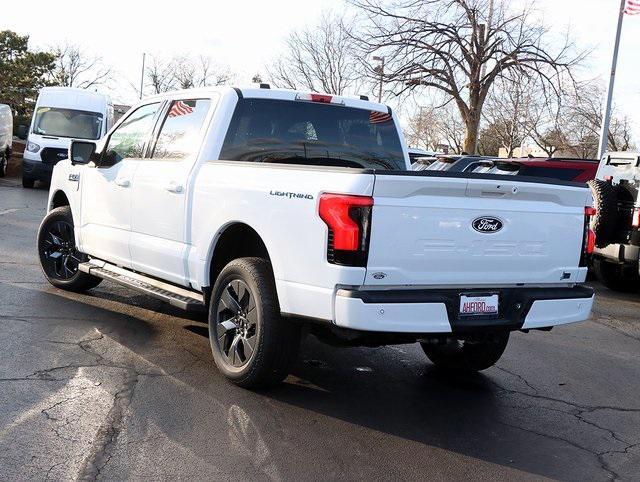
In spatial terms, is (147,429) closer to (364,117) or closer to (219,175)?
(219,175)

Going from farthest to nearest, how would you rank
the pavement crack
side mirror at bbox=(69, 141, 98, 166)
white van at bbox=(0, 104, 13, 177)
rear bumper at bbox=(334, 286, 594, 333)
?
white van at bbox=(0, 104, 13, 177) → side mirror at bbox=(69, 141, 98, 166) → rear bumper at bbox=(334, 286, 594, 333) → the pavement crack

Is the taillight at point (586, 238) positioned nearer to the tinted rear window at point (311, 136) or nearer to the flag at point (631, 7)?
the tinted rear window at point (311, 136)

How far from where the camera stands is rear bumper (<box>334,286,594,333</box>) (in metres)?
4.33

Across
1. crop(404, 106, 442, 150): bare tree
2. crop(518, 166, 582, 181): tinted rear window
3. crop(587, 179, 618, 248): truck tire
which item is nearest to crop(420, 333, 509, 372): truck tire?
crop(587, 179, 618, 248): truck tire

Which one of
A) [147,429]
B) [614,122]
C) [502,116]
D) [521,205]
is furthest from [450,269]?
[614,122]

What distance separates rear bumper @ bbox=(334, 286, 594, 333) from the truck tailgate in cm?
8

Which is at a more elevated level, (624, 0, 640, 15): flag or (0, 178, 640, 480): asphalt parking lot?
(624, 0, 640, 15): flag

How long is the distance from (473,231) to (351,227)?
0.81 m

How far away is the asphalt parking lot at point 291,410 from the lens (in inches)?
159

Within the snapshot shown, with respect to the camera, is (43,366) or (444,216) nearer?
(444,216)

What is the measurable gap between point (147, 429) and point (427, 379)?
7.53 feet

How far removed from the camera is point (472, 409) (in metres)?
5.19

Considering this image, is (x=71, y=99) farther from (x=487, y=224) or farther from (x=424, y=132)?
(x=424, y=132)

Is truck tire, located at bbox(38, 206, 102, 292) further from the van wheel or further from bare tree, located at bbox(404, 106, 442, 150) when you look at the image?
bare tree, located at bbox(404, 106, 442, 150)
